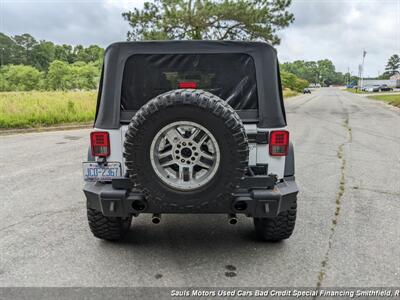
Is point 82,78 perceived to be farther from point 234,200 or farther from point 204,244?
point 234,200

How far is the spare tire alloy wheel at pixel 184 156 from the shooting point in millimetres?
2736

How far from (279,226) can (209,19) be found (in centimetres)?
1868

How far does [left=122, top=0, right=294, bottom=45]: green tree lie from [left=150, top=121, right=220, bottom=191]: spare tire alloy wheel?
18016mm

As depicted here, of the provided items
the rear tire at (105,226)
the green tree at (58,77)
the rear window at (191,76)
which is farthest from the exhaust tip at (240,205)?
the green tree at (58,77)

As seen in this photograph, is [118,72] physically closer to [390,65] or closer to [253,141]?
[253,141]

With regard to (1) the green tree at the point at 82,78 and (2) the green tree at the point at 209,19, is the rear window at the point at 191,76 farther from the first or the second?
(1) the green tree at the point at 82,78

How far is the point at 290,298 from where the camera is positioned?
2.61 meters

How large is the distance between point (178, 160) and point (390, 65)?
175 meters

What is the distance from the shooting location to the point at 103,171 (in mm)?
3141

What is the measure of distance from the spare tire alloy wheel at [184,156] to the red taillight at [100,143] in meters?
0.59

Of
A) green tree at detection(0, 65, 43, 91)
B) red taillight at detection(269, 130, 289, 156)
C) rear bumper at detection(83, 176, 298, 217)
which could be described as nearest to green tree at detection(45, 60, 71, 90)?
green tree at detection(0, 65, 43, 91)

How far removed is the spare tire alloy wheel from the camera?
2736 mm

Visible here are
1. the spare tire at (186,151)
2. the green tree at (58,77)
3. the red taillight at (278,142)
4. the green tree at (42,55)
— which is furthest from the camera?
the green tree at (42,55)

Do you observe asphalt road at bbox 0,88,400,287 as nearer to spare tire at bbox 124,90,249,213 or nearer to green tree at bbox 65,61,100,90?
spare tire at bbox 124,90,249,213
